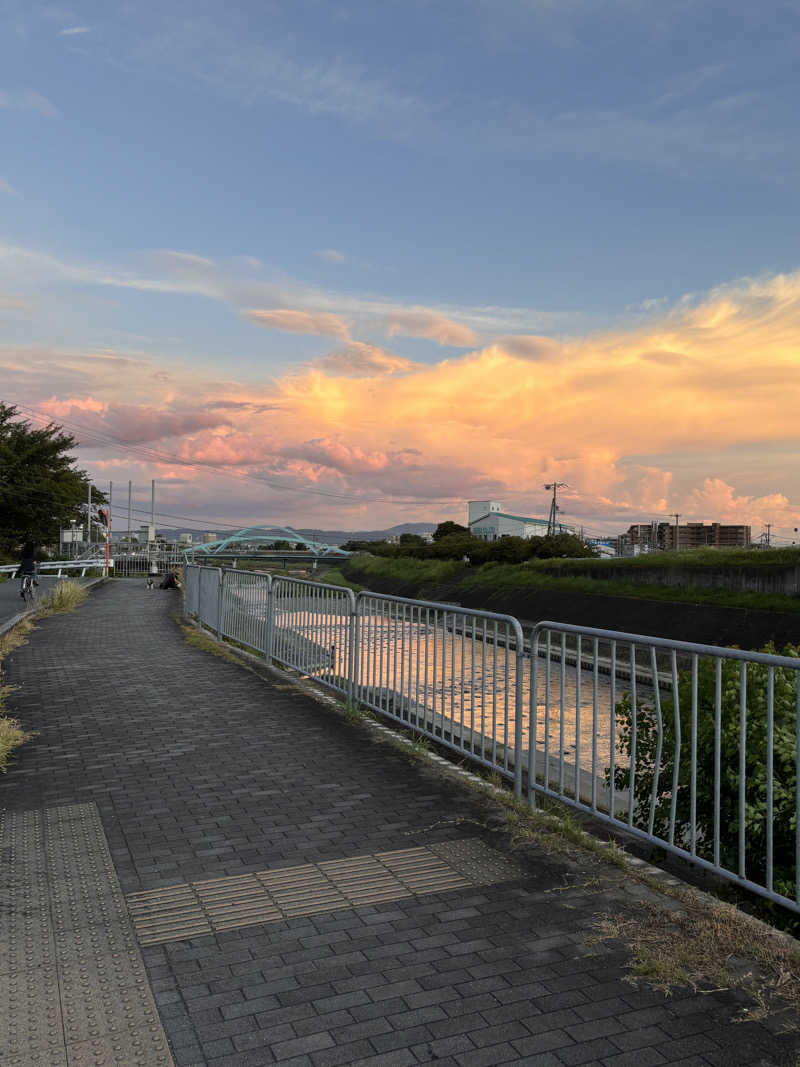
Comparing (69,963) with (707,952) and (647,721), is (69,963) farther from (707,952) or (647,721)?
(647,721)

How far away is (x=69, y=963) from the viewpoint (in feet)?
11.2

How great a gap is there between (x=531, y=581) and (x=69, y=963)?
4821 cm

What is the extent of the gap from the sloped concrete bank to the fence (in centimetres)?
1635

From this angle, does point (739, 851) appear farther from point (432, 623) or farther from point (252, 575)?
point (252, 575)

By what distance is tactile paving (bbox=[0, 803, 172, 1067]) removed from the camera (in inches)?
113

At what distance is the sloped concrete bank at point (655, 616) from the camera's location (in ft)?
98.7

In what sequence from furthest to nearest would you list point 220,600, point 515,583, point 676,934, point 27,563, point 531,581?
point 515,583 < point 531,581 < point 27,563 < point 220,600 < point 676,934

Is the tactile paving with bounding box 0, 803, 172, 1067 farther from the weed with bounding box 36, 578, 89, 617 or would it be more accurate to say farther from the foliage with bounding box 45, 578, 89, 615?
the foliage with bounding box 45, 578, 89, 615

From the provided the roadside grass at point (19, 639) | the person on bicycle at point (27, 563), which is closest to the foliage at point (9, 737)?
the roadside grass at point (19, 639)

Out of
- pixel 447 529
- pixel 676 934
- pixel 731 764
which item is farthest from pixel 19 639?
pixel 447 529

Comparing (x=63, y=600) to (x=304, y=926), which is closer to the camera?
(x=304, y=926)

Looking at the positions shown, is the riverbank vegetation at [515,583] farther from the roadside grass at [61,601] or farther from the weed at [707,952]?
the weed at [707,952]

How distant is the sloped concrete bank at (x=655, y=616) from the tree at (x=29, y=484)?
90.7 feet

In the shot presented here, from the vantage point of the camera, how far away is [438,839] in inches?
190
